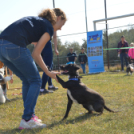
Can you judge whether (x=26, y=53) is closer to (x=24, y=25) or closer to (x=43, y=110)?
(x=24, y=25)

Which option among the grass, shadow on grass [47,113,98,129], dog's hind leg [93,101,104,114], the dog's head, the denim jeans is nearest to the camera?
the denim jeans

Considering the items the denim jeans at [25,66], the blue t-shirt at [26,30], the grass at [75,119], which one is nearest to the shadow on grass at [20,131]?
the grass at [75,119]

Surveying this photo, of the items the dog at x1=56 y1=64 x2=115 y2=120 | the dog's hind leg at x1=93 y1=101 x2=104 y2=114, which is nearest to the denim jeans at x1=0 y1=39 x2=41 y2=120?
the dog at x1=56 y1=64 x2=115 y2=120

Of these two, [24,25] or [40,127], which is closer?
[24,25]

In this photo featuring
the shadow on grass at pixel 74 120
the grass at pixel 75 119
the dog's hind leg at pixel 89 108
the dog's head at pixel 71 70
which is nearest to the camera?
the grass at pixel 75 119

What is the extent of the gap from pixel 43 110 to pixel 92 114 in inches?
36.6

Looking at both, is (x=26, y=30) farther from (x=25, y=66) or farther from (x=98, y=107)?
(x=98, y=107)

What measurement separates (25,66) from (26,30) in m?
0.44

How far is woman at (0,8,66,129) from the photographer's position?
89.0 inches

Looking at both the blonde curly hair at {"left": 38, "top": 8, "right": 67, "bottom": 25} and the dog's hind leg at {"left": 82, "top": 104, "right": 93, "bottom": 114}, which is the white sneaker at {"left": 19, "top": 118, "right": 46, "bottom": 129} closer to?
the dog's hind leg at {"left": 82, "top": 104, "right": 93, "bottom": 114}

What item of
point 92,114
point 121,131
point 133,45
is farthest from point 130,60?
point 121,131

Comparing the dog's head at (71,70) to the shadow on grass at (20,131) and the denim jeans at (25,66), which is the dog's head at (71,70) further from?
the shadow on grass at (20,131)

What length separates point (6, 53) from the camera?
88.6 inches

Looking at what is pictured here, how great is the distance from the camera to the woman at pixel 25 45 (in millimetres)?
2260
